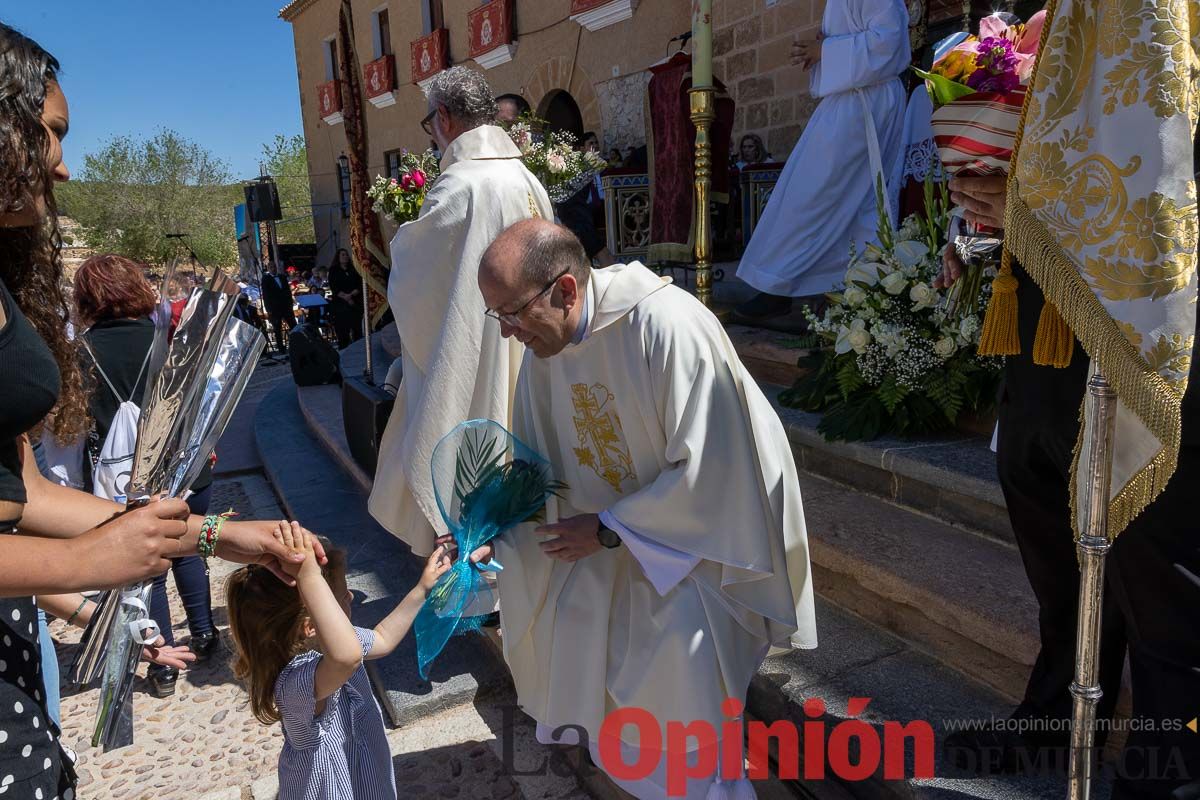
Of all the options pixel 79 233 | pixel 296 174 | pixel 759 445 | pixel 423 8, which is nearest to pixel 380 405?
pixel 759 445

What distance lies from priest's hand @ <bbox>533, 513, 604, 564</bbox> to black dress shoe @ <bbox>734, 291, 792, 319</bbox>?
10.3 feet

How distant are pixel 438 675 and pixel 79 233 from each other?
39.0 meters

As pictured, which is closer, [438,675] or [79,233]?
[438,675]

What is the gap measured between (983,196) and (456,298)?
1.93m

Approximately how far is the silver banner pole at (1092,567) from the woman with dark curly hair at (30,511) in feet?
5.06

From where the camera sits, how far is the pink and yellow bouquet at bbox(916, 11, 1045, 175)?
5.23 ft

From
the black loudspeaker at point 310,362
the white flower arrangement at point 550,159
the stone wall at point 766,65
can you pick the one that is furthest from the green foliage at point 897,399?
the black loudspeaker at point 310,362

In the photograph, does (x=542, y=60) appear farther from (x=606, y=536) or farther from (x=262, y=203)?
(x=606, y=536)

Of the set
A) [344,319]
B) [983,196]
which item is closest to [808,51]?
[983,196]

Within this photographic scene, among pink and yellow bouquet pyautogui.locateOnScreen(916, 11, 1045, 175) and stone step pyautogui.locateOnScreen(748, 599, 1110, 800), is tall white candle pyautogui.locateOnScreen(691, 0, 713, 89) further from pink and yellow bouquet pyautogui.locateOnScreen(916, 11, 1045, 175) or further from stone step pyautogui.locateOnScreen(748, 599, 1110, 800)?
stone step pyautogui.locateOnScreen(748, 599, 1110, 800)

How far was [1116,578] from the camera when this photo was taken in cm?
156

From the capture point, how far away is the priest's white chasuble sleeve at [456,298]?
3.07m

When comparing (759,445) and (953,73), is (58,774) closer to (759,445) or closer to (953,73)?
(759,445)

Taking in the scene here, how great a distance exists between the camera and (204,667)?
3609mm
